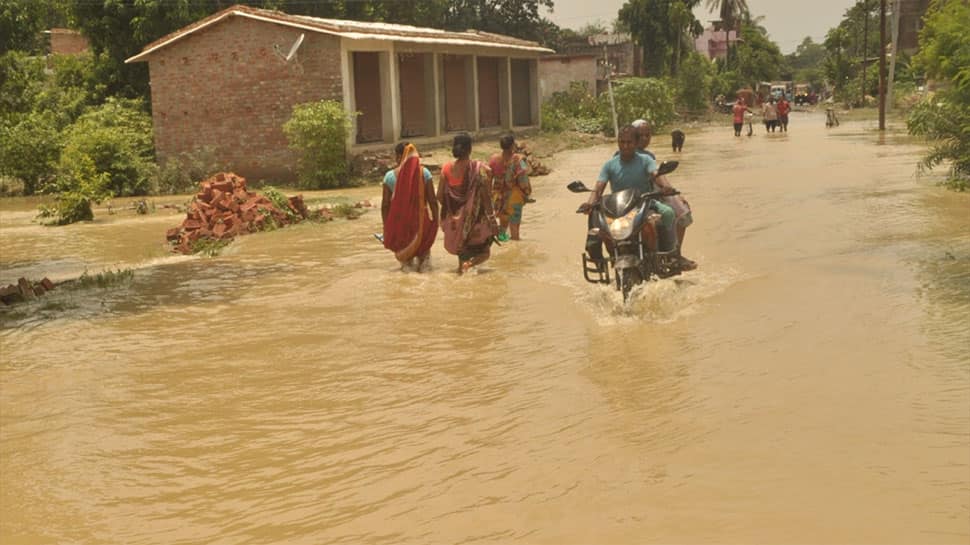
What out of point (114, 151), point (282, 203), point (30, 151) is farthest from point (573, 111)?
point (282, 203)

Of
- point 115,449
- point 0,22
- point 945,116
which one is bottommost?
point 115,449

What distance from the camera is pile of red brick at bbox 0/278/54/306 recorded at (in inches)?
401

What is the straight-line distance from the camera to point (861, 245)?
11.4m

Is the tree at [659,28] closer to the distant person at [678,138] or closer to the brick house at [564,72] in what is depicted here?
the brick house at [564,72]

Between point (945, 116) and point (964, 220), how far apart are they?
3.45 metres

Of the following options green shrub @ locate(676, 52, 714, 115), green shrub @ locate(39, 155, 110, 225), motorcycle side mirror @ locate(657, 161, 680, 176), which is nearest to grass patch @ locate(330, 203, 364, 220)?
green shrub @ locate(39, 155, 110, 225)

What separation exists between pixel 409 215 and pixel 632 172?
2892 mm

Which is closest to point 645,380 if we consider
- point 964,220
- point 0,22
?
point 964,220

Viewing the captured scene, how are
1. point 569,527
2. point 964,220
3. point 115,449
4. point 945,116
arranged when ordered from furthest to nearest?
point 945,116, point 964,220, point 115,449, point 569,527

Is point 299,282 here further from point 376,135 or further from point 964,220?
point 376,135

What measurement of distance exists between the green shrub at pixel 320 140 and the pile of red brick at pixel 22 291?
11933 mm

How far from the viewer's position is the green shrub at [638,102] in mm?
41125

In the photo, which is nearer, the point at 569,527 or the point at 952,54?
the point at 569,527

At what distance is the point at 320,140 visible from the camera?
2247cm
